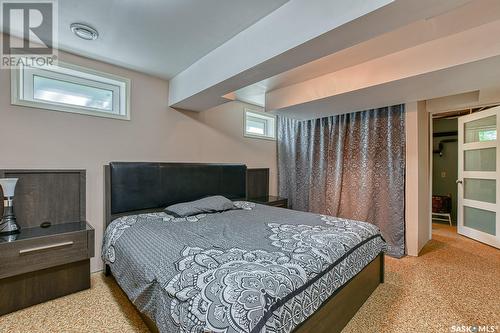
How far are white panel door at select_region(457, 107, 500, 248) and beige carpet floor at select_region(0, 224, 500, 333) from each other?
3.85 feet

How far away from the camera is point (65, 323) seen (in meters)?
1.82

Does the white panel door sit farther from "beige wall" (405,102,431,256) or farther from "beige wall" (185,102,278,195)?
"beige wall" (185,102,278,195)

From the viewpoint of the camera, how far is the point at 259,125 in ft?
15.5

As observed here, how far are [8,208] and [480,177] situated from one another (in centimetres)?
625

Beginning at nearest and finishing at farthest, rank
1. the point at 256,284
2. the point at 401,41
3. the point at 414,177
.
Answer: the point at 256,284 < the point at 401,41 < the point at 414,177

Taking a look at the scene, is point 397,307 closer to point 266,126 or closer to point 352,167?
point 352,167

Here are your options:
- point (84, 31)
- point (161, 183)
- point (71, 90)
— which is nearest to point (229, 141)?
point (161, 183)

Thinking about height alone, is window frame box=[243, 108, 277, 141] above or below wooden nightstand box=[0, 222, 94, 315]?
above

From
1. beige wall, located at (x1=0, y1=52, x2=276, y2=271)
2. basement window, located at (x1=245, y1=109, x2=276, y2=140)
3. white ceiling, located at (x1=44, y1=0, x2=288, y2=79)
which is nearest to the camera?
white ceiling, located at (x1=44, y1=0, x2=288, y2=79)

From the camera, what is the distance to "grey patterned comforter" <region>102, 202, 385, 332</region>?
110 centimetres

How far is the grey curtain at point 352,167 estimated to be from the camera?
336 cm

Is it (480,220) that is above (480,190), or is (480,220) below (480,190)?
below

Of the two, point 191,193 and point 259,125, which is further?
point 259,125

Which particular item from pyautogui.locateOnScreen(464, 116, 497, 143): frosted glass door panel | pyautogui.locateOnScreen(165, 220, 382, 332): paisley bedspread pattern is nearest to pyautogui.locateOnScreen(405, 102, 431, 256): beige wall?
pyautogui.locateOnScreen(464, 116, 497, 143): frosted glass door panel
